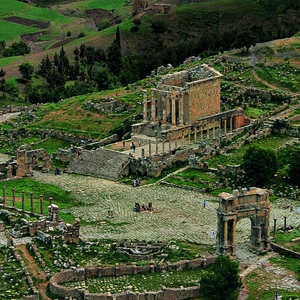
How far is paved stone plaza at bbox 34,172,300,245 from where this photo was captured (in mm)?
80375

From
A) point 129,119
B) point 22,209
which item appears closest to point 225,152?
point 129,119

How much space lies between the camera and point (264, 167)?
90625 millimetres

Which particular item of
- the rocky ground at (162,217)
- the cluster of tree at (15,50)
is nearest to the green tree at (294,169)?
the rocky ground at (162,217)

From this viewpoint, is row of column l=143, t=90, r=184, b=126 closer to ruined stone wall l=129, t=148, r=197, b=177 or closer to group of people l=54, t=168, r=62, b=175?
ruined stone wall l=129, t=148, r=197, b=177

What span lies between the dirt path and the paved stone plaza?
6.89 metres

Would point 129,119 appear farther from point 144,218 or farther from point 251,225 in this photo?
point 251,225

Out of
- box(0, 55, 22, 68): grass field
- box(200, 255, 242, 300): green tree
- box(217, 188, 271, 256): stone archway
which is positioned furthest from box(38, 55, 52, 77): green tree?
box(200, 255, 242, 300): green tree

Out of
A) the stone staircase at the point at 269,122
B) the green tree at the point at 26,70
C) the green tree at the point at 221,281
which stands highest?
the green tree at the point at 221,281

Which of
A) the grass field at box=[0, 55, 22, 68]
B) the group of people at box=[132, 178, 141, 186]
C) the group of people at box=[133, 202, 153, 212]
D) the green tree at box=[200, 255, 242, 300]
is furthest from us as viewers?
the grass field at box=[0, 55, 22, 68]

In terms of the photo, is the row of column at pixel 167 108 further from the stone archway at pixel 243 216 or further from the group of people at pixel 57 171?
the stone archway at pixel 243 216

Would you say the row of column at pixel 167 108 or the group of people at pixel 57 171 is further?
the row of column at pixel 167 108

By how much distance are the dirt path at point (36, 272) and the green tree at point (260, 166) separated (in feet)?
78.6

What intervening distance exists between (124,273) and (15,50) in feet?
401

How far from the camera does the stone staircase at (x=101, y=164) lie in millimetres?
99262
